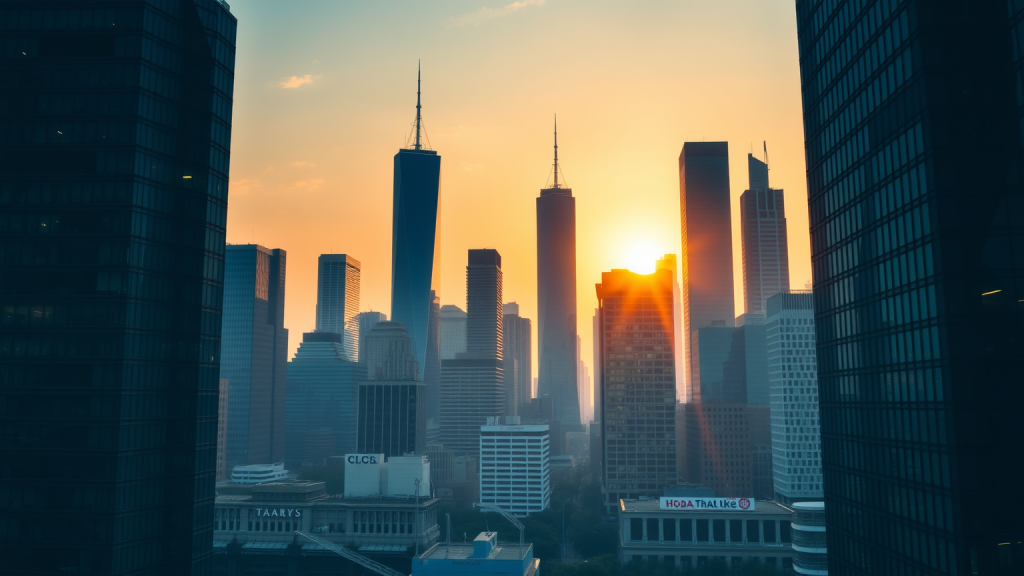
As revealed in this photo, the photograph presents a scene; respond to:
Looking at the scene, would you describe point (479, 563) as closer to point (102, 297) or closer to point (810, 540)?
point (810, 540)

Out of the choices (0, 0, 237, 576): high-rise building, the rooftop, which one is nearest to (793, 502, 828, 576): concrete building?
the rooftop

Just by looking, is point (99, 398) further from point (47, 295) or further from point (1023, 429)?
point (1023, 429)

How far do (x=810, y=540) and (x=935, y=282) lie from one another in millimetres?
115650

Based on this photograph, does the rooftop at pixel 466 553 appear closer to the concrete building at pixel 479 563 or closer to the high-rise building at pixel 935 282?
the concrete building at pixel 479 563

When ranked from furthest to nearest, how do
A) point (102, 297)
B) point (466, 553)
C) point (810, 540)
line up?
point (466, 553) → point (810, 540) → point (102, 297)

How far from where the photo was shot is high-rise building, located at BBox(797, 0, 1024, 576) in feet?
193

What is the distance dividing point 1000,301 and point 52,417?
89705 mm

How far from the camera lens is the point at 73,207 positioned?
8431 centimetres

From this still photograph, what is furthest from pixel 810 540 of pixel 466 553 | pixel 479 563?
pixel 466 553

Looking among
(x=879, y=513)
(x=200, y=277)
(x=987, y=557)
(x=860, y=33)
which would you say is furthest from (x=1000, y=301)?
(x=200, y=277)

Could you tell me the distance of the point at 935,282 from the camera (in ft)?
202

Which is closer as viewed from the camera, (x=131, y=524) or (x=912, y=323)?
(x=912, y=323)

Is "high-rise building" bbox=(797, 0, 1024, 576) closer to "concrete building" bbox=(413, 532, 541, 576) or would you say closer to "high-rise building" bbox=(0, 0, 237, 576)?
"high-rise building" bbox=(0, 0, 237, 576)

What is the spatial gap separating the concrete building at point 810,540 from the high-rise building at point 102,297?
120m
